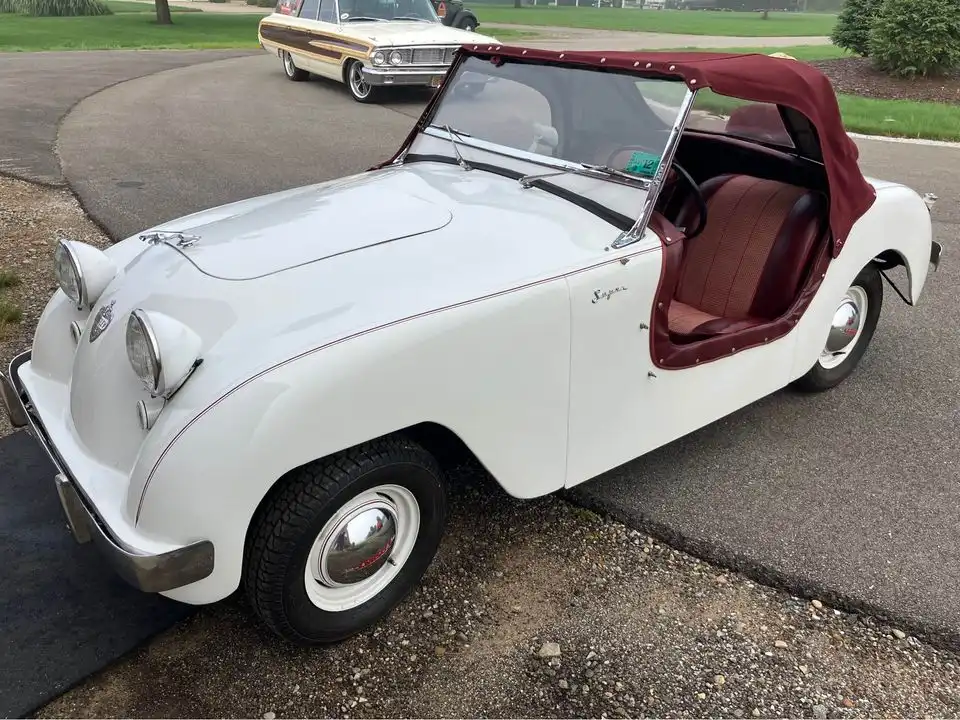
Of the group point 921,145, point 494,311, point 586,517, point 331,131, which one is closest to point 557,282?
point 494,311

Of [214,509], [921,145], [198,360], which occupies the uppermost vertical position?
[198,360]

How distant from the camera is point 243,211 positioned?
2.90 m

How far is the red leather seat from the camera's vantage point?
129 inches

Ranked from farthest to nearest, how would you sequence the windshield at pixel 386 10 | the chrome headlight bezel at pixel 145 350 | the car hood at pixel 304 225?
the windshield at pixel 386 10, the car hood at pixel 304 225, the chrome headlight bezel at pixel 145 350

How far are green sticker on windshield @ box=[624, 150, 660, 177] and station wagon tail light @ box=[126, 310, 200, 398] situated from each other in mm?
1583

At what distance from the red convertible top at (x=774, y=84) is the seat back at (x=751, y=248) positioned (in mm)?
128

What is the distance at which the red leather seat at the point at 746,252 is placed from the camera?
10.7 ft

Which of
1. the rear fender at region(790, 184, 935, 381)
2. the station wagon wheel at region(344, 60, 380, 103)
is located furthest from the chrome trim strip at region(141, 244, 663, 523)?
the station wagon wheel at region(344, 60, 380, 103)

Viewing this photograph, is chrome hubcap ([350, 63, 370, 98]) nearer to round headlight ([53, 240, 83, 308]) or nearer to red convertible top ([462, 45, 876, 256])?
red convertible top ([462, 45, 876, 256])

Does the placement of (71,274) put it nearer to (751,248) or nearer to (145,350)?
(145,350)

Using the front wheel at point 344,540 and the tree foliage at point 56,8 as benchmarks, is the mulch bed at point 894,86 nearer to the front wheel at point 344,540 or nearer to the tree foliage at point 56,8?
the front wheel at point 344,540

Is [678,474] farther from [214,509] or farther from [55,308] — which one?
[55,308]

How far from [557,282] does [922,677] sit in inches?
61.6

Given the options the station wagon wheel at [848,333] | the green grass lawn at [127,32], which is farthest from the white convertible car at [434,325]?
the green grass lawn at [127,32]
